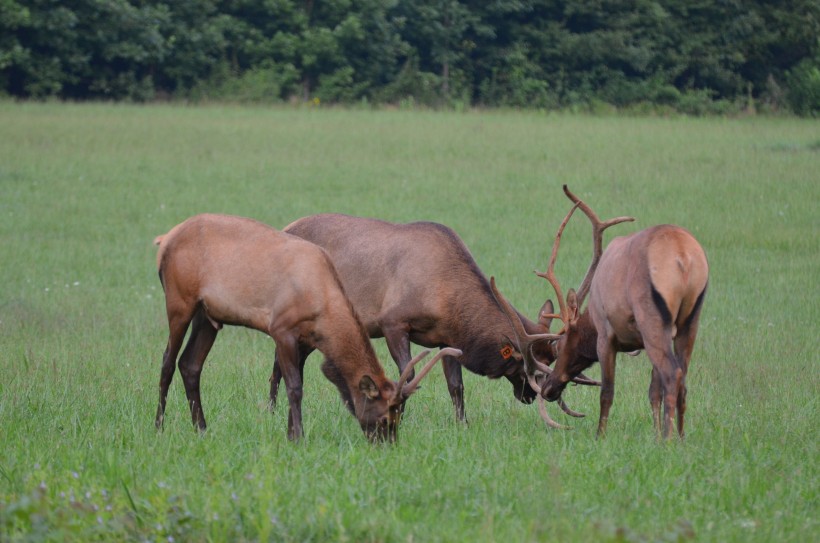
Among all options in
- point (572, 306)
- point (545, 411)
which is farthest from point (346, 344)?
point (572, 306)

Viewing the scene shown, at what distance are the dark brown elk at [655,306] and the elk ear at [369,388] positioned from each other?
1.50 meters

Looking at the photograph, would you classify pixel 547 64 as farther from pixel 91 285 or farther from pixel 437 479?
pixel 437 479

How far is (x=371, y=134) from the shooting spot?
2884 cm

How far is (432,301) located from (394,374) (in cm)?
130

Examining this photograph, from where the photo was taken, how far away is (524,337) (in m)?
8.43

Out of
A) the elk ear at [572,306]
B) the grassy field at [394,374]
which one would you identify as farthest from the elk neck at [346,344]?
the elk ear at [572,306]

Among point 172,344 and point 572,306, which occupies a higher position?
point 572,306

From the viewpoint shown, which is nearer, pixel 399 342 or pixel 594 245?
pixel 594 245

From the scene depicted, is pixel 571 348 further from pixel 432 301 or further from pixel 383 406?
pixel 383 406

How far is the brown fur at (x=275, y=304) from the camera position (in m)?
7.28

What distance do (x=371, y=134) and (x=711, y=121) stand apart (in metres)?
10.6

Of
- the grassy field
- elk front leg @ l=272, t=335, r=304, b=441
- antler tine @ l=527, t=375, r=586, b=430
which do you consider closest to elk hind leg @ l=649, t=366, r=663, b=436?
the grassy field

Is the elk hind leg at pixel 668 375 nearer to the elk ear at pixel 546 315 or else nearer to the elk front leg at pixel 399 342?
the elk ear at pixel 546 315

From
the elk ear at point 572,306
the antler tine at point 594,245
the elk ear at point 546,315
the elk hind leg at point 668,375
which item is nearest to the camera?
the elk hind leg at point 668,375
